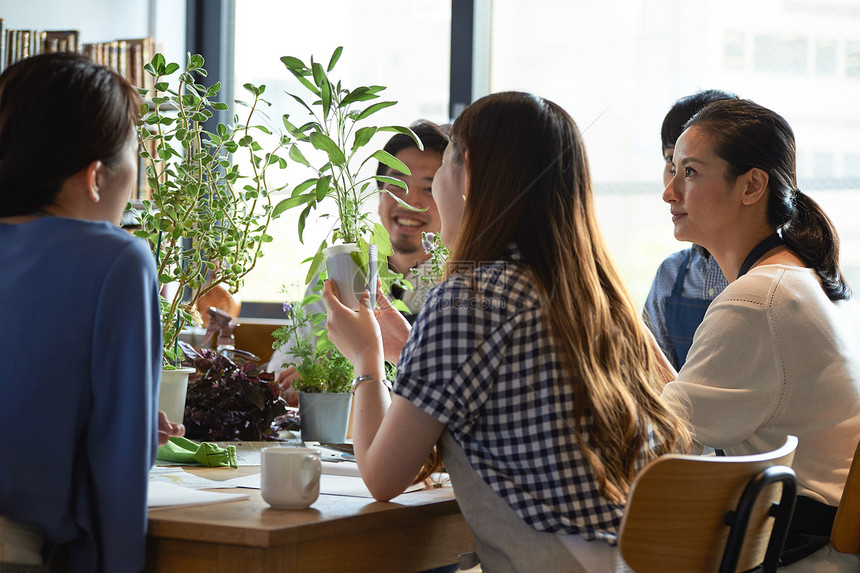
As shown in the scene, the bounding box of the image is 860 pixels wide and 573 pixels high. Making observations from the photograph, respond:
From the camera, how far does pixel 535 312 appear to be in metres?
1.20

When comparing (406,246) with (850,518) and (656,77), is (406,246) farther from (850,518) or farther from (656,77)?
(850,518)

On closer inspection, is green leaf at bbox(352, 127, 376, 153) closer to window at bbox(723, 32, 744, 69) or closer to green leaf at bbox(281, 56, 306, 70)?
green leaf at bbox(281, 56, 306, 70)

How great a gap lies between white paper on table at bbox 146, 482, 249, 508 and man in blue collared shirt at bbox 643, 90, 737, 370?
1618mm

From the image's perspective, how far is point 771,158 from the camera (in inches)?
73.4

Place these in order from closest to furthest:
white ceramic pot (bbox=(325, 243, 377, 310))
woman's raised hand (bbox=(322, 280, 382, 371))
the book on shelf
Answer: woman's raised hand (bbox=(322, 280, 382, 371)), white ceramic pot (bbox=(325, 243, 377, 310)), the book on shelf

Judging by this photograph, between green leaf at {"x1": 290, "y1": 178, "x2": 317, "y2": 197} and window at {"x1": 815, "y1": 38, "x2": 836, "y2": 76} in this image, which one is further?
window at {"x1": 815, "y1": 38, "x2": 836, "y2": 76}

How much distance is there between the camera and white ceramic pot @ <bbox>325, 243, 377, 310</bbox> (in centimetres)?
156

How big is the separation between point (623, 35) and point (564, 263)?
2.86m

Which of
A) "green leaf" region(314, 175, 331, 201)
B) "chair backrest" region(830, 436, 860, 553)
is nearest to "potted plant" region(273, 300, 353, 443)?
"green leaf" region(314, 175, 331, 201)

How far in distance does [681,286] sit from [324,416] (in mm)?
1321

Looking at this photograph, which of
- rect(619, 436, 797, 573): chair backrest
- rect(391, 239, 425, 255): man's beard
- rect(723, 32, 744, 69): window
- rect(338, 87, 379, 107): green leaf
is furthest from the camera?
rect(723, 32, 744, 69): window

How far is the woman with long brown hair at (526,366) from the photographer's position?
3.86ft

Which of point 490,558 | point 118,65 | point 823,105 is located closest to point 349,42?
point 118,65

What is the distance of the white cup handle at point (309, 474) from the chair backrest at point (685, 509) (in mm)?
418
